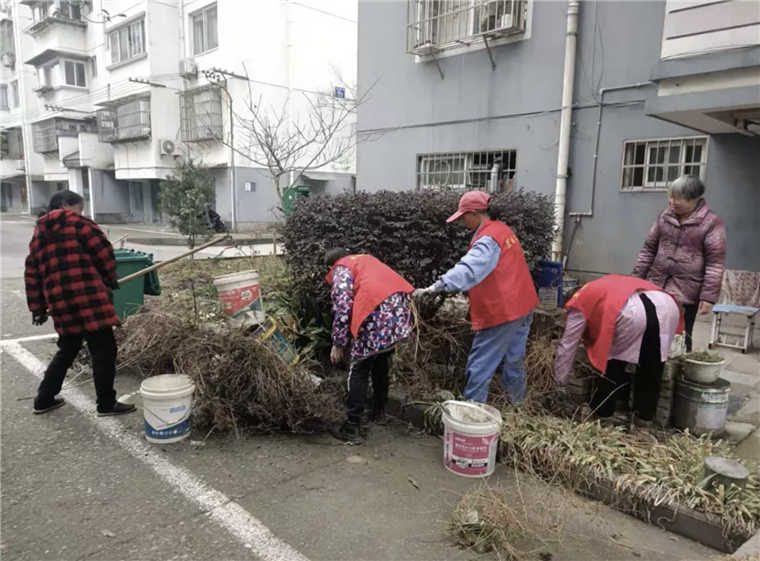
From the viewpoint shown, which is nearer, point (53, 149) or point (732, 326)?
point (732, 326)

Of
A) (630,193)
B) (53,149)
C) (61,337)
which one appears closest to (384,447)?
(61,337)

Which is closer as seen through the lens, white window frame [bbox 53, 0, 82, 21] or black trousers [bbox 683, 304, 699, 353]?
black trousers [bbox 683, 304, 699, 353]

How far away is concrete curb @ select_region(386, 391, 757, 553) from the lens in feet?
8.70

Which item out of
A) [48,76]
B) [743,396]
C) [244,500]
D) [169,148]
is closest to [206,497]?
[244,500]

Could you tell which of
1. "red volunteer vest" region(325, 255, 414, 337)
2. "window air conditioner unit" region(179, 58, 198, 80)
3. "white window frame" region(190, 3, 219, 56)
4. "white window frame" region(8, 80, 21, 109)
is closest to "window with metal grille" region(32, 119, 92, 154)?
"white window frame" region(8, 80, 21, 109)

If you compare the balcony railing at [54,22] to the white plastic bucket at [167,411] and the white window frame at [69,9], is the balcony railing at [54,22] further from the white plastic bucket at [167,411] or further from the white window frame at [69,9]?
the white plastic bucket at [167,411]

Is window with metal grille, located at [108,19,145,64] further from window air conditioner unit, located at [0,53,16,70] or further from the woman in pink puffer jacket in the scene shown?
the woman in pink puffer jacket

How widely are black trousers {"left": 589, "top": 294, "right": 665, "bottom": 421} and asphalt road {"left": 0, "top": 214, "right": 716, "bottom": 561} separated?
0.99 meters

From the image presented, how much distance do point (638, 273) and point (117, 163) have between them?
86.9ft

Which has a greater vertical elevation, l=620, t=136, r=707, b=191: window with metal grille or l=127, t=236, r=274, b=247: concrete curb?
l=620, t=136, r=707, b=191: window with metal grille

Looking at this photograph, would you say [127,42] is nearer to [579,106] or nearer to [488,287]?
[579,106]

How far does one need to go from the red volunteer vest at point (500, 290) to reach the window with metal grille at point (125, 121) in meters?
22.5

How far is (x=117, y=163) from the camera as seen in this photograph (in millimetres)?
25406

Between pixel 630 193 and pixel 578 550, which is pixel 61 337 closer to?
pixel 578 550
